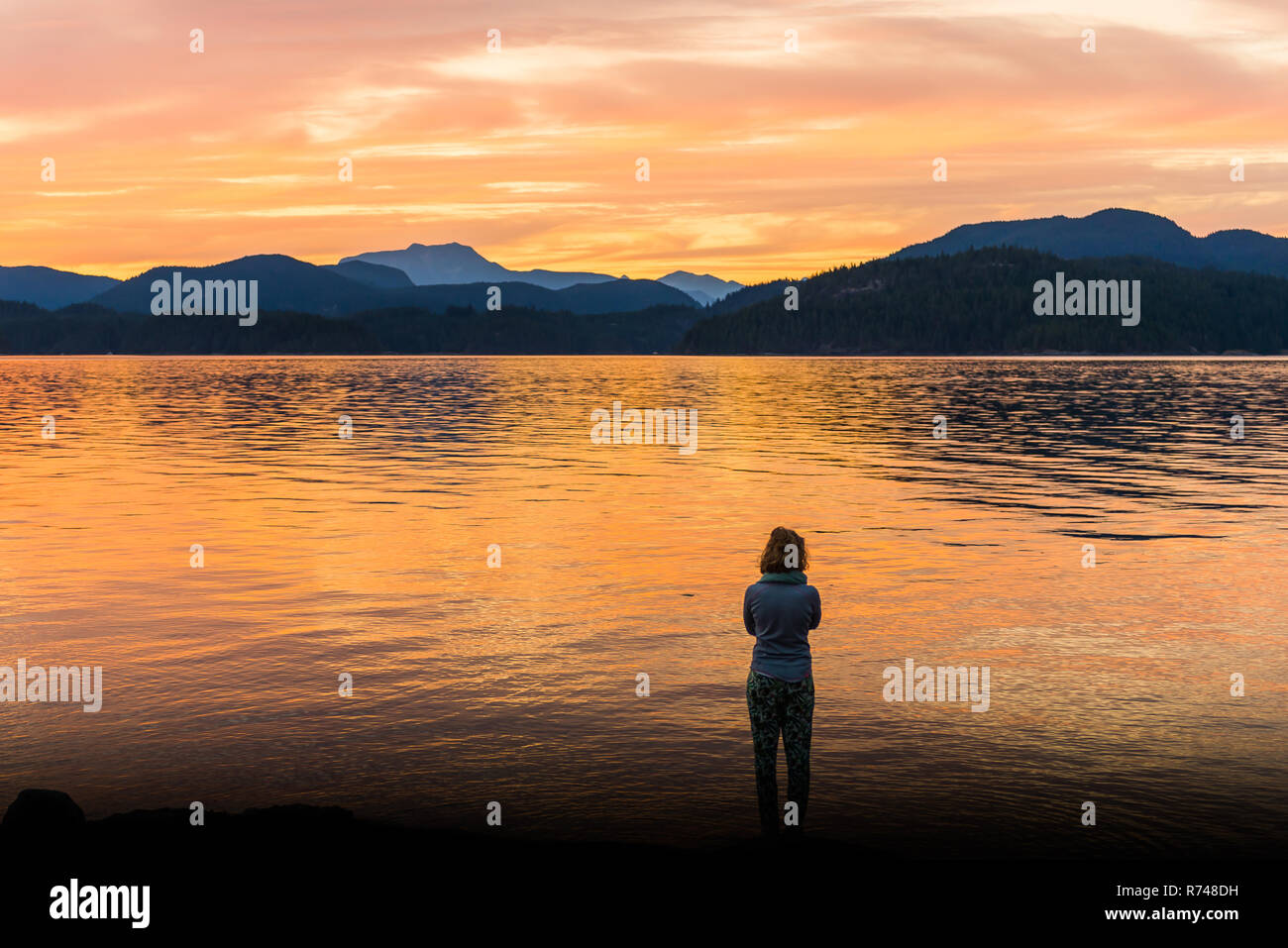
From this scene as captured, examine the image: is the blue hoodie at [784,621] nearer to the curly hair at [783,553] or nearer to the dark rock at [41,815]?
the curly hair at [783,553]

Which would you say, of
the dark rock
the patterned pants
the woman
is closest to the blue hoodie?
the woman

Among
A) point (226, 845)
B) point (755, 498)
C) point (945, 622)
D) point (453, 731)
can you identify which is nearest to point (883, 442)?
point (755, 498)

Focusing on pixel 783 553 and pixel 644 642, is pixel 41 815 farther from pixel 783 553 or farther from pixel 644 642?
pixel 644 642

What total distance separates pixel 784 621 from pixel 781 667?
0.41 metres

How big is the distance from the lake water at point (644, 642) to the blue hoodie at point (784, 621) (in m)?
1.57

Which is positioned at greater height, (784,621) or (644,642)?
(784,621)

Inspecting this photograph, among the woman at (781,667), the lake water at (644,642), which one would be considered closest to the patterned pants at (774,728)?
the woman at (781,667)

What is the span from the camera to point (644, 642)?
17047mm

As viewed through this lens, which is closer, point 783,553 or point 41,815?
point 41,815

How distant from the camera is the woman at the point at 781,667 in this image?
967cm

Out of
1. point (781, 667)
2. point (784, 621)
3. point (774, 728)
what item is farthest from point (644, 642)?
point (784, 621)
